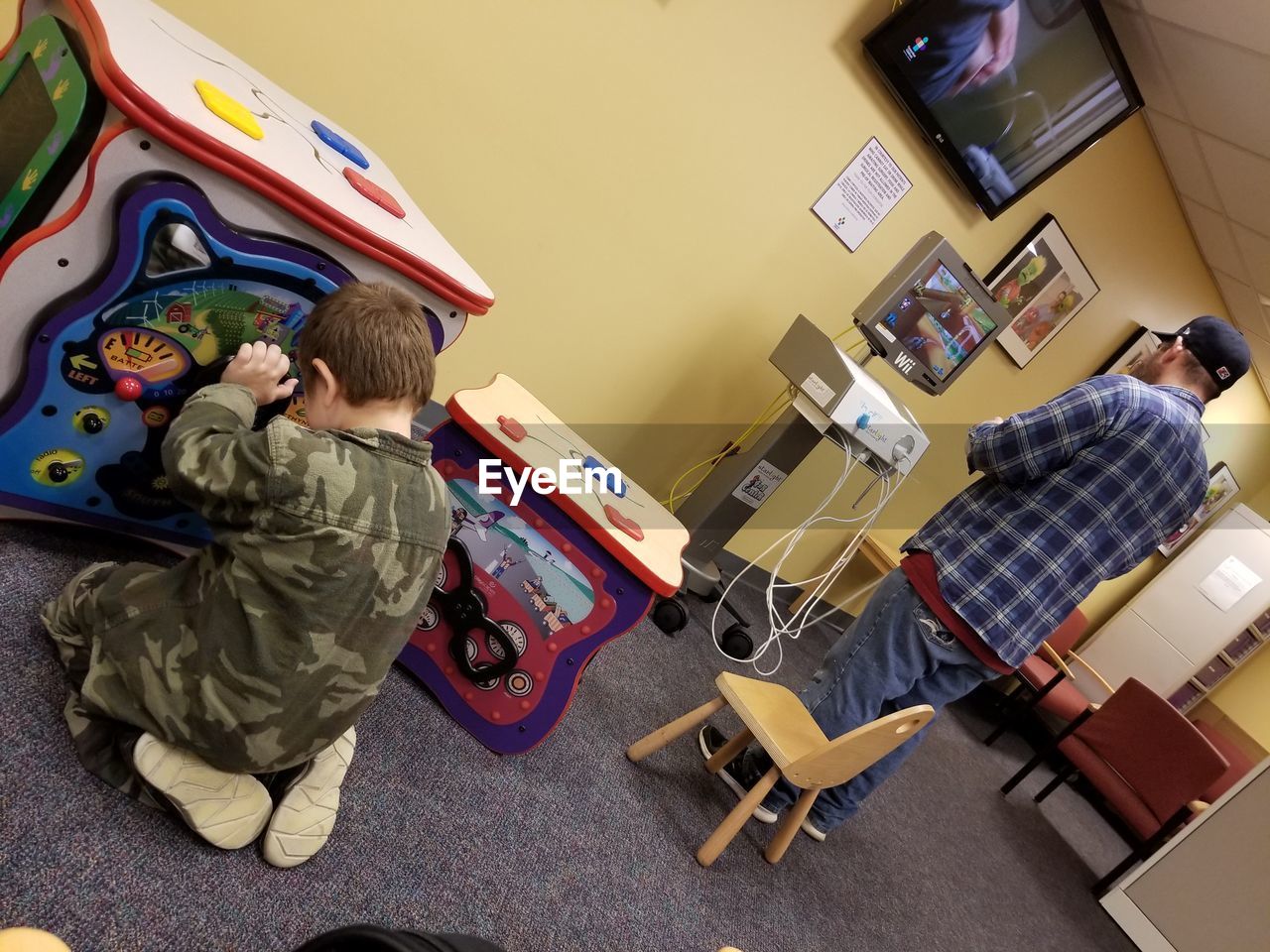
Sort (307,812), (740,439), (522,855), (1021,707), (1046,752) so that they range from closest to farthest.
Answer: (307,812) < (522,855) < (740,439) < (1046,752) < (1021,707)

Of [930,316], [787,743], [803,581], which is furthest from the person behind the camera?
[803,581]

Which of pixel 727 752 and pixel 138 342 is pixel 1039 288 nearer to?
pixel 727 752

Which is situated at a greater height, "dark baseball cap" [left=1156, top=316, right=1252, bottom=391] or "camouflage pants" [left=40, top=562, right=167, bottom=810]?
"dark baseball cap" [left=1156, top=316, right=1252, bottom=391]

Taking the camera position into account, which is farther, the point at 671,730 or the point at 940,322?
the point at 940,322

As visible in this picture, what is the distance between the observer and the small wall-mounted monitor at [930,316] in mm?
2201

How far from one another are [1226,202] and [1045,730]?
89.1 inches

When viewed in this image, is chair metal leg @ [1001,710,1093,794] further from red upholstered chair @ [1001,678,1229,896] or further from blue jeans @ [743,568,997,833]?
blue jeans @ [743,568,997,833]

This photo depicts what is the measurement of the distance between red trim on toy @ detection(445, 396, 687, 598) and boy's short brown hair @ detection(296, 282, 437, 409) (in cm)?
37

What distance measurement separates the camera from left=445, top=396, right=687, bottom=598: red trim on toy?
1438mm

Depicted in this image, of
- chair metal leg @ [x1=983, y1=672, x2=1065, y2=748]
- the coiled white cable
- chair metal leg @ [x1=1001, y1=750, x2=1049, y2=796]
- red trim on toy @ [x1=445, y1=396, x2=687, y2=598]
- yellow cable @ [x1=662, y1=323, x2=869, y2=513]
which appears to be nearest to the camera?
red trim on toy @ [x1=445, y1=396, x2=687, y2=598]

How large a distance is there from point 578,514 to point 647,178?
1.18 meters

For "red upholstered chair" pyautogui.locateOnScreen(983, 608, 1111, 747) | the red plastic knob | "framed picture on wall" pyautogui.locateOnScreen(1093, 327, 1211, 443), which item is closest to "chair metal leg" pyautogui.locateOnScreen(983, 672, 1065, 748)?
"red upholstered chair" pyautogui.locateOnScreen(983, 608, 1111, 747)

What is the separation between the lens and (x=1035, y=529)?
1.66 m

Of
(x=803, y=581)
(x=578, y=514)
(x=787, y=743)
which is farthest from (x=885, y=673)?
Result: (x=803, y=581)
